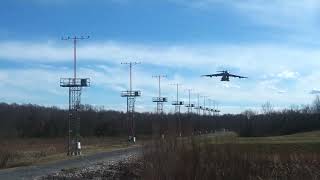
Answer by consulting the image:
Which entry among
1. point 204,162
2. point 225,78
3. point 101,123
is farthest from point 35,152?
point 101,123

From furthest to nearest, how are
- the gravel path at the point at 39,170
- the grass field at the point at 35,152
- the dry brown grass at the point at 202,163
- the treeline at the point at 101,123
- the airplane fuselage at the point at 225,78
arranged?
the treeline at the point at 101,123, the grass field at the point at 35,152, the gravel path at the point at 39,170, the airplane fuselage at the point at 225,78, the dry brown grass at the point at 202,163

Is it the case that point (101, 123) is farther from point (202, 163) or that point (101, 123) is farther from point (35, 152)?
point (202, 163)

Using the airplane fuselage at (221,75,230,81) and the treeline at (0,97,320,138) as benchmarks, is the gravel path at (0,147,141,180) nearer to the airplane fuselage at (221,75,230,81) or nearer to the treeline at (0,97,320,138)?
the airplane fuselage at (221,75,230,81)

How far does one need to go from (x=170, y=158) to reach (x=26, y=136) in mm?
164536

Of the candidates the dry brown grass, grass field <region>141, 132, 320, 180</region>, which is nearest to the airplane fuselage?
grass field <region>141, 132, 320, 180</region>

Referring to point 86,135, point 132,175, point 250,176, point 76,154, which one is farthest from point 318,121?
point 250,176

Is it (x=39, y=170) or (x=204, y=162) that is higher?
(x=204, y=162)

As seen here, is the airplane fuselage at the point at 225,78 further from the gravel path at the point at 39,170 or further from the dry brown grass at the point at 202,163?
the dry brown grass at the point at 202,163

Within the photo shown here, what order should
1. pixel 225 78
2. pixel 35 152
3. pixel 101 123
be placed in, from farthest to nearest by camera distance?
1. pixel 101 123
2. pixel 35 152
3. pixel 225 78

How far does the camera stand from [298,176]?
17234 millimetres

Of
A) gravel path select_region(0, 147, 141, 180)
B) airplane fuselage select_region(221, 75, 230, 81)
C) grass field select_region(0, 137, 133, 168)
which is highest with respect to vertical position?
airplane fuselage select_region(221, 75, 230, 81)

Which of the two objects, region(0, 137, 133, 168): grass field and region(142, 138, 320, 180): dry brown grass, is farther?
region(0, 137, 133, 168): grass field

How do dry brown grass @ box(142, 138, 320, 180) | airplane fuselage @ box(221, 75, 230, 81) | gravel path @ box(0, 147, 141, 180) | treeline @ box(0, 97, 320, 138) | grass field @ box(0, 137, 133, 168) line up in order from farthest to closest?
treeline @ box(0, 97, 320, 138) → grass field @ box(0, 137, 133, 168) → gravel path @ box(0, 147, 141, 180) → airplane fuselage @ box(221, 75, 230, 81) → dry brown grass @ box(142, 138, 320, 180)

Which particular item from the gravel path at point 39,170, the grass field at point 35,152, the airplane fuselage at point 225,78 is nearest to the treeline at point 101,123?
the grass field at point 35,152
